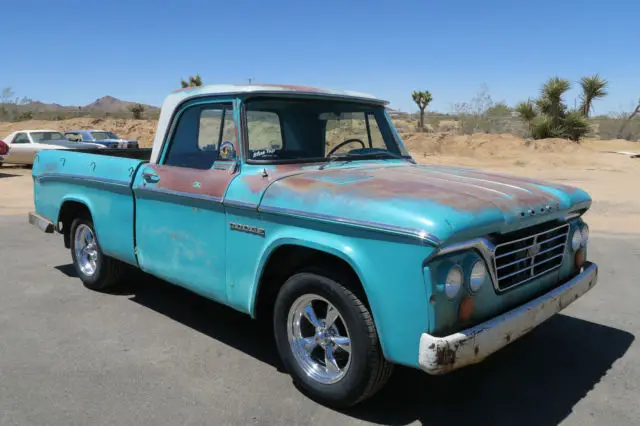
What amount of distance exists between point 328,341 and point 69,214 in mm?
3520

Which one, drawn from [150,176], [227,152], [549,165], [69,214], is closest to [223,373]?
[227,152]

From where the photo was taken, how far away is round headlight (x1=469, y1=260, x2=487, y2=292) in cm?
284

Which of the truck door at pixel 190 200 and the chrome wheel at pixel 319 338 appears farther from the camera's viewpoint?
the truck door at pixel 190 200

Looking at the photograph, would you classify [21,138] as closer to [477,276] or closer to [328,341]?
[328,341]

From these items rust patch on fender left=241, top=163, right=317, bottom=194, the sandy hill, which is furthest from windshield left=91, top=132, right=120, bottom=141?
rust patch on fender left=241, top=163, right=317, bottom=194

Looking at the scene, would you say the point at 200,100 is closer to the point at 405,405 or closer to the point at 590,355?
the point at 405,405

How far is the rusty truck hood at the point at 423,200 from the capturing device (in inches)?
109

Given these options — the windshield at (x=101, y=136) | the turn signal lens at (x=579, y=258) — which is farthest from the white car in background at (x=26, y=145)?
the turn signal lens at (x=579, y=258)

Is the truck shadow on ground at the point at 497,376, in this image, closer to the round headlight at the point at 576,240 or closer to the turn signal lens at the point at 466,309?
the turn signal lens at the point at 466,309

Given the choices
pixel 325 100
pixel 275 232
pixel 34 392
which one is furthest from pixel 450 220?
pixel 34 392

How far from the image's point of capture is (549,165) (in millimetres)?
21250

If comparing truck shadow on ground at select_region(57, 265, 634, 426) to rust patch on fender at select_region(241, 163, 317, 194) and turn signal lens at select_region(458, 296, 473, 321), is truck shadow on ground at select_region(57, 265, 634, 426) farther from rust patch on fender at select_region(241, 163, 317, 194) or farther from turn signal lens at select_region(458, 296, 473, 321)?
rust patch on fender at select_region(241, 163, 317, 194)

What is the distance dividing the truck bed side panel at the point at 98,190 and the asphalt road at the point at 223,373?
68 cm

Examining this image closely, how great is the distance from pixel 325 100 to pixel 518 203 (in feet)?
5.88
